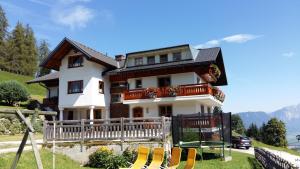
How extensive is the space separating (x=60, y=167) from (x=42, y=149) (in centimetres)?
346

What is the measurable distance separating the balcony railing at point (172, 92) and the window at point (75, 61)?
5.89 m

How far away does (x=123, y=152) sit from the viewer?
18.0 metres

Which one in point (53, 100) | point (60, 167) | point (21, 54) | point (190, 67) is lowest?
point (60, 167)

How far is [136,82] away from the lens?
33.8m

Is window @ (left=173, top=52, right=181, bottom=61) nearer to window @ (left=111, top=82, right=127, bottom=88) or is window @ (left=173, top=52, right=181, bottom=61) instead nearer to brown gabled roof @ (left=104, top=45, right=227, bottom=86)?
brown gabled roof @ (left=104, top=45, right=227, bottom=86)

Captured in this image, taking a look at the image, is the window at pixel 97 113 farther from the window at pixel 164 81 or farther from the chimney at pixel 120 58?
the window at pixel 164 81

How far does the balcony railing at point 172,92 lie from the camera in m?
29.5

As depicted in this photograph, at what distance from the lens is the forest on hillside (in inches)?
2980

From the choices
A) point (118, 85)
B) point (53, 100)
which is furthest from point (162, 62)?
point (53, 100)

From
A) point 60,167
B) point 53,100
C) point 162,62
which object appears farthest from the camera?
point 53,100

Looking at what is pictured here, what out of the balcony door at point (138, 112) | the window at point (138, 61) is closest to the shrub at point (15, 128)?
the balcony door at point (138, 112)

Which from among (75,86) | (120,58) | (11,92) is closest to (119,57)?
(120,58)

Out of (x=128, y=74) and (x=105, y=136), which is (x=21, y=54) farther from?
(x=105, y=136)

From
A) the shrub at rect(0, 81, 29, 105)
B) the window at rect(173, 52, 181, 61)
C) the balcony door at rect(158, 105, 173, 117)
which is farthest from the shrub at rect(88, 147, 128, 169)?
the shrub at rect(0, 81, 29, 105)
